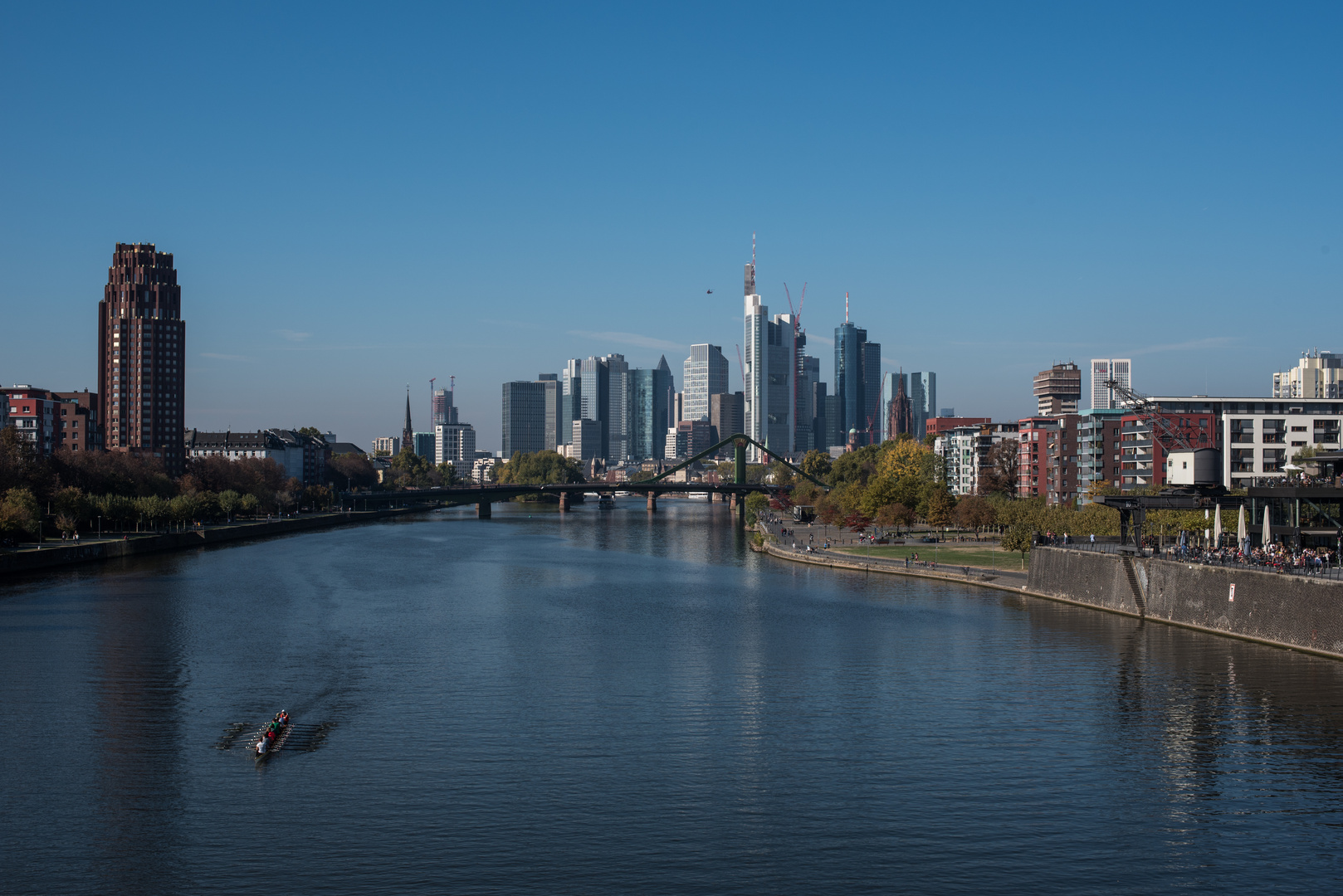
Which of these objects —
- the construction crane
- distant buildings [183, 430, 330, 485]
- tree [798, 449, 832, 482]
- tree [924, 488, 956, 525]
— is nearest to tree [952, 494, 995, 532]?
tree [924, 488, 956, 525]

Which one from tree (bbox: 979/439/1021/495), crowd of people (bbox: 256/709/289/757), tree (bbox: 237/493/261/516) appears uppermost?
tree (bbox: 979/439/1021/495)

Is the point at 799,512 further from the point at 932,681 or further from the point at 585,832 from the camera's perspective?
the point at 585,832

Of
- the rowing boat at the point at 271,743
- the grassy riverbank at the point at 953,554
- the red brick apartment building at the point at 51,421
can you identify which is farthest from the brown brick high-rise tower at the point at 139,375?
the rowing boat at the point at 271,743

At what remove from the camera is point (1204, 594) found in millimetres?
49781

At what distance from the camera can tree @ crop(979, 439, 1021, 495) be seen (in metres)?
117

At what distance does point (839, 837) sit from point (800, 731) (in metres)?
8.10

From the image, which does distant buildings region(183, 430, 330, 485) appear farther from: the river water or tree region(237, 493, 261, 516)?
the river water

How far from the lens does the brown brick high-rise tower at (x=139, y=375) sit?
152m

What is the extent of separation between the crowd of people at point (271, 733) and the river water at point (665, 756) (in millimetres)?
412

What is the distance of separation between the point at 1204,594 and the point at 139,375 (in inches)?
5539

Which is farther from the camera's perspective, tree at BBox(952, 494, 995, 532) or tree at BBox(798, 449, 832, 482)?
tree at BBox(798, 449, 832, 482)

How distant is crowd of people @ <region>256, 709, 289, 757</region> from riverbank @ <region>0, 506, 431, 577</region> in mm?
49006

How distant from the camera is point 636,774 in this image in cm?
2747

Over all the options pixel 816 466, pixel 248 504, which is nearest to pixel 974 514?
pixel 248 504
